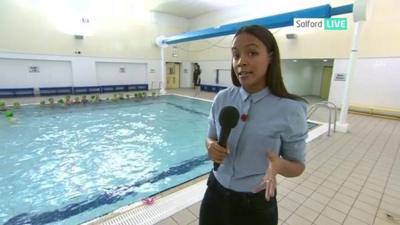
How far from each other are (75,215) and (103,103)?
7195mm

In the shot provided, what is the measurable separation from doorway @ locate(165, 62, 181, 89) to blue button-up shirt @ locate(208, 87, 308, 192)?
14.3 meters

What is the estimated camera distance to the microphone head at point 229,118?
78 cm

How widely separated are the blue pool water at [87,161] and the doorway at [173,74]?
8209 mm

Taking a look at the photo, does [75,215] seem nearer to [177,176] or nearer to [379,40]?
[177,176]

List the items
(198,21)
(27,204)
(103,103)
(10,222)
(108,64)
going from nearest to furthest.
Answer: (10,222)
(27,204)
(103,103)
(108,64)
(198,21)

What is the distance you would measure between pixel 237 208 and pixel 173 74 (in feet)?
47.8

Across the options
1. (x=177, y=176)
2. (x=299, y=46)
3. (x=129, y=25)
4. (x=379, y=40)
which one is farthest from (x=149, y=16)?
(x=177, y=176)

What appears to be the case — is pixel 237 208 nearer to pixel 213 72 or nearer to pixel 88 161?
pixel 88 161

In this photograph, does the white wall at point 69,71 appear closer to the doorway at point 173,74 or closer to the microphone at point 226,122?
the doorway at point 173,74

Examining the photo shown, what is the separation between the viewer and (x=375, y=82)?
735cm

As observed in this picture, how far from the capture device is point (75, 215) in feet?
7.61

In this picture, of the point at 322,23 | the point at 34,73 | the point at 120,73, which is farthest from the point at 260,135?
the point at 120,73

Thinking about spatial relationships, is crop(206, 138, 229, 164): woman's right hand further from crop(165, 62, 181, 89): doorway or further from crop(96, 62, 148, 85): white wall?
crop(165, 62, 181, 89): doorway

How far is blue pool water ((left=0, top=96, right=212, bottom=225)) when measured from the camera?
2.51 metres
